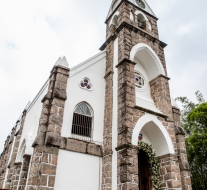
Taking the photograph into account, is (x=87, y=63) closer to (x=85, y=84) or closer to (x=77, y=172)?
(x=85, y=84)

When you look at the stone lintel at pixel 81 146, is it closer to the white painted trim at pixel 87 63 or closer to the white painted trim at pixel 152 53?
the white painted trim at pixel 87 63

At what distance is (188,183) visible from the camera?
8867 millimetres

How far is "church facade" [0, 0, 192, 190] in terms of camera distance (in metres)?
7.37

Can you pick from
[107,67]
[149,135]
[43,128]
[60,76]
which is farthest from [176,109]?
[43,128]

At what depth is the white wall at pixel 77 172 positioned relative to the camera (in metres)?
7.33

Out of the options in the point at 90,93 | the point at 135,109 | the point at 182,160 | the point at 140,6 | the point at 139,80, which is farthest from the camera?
the point at 140,6

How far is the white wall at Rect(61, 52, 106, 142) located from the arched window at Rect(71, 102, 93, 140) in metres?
0.18

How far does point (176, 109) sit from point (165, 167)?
347 centimetres

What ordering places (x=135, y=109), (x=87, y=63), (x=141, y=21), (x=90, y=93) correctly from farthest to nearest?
(x=141, y=21) < (x=87, y=63) < (x=90, y=93) < (x=135, y=109)

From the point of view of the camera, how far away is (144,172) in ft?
31.2

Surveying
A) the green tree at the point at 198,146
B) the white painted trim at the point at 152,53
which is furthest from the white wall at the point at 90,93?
the green tree at the point at 198,146

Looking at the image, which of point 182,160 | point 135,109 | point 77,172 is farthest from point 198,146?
point 77,172

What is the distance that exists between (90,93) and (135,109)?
2199mm

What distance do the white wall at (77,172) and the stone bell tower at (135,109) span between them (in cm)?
35
